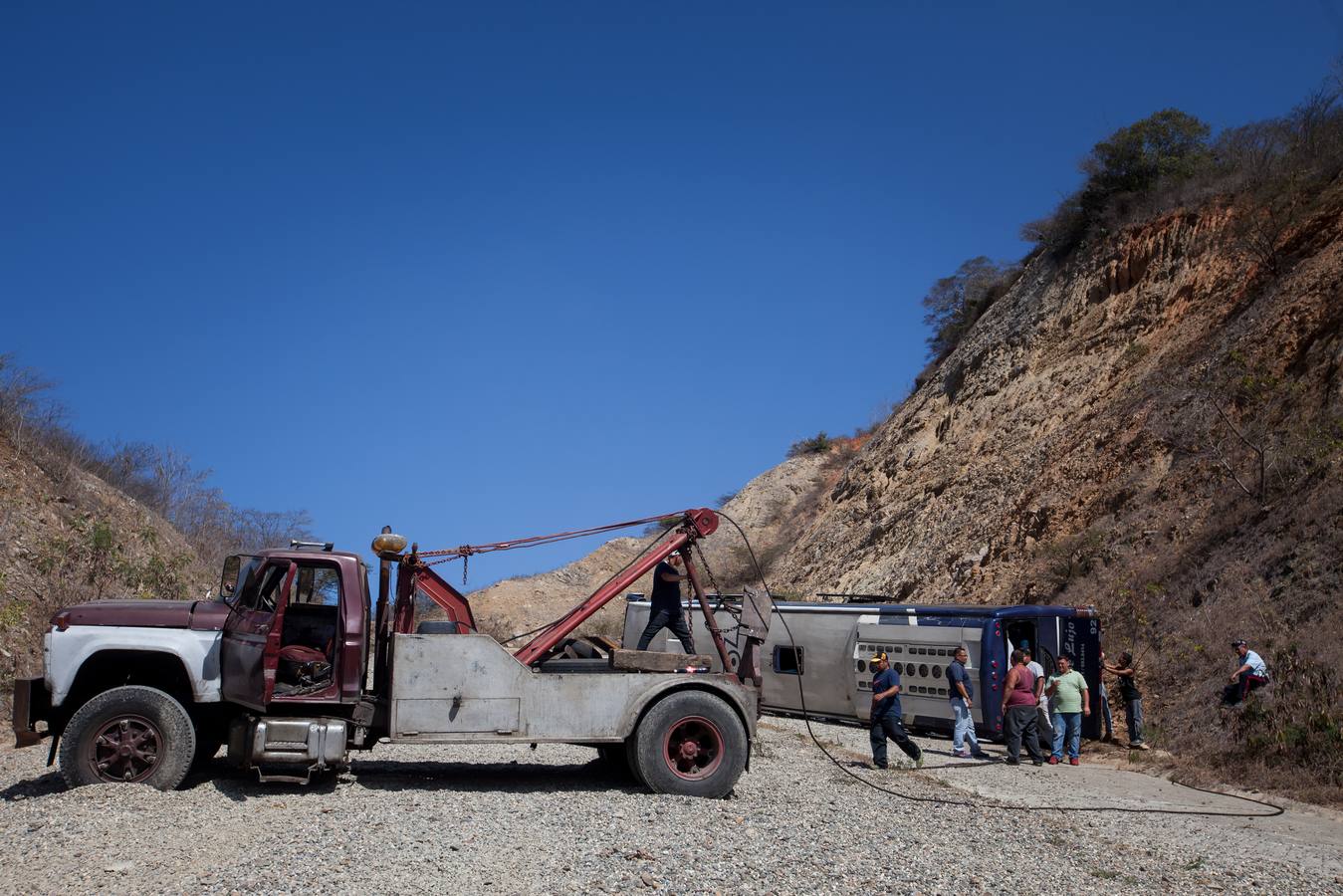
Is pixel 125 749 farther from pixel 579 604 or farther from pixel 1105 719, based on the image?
pixel 1105 719

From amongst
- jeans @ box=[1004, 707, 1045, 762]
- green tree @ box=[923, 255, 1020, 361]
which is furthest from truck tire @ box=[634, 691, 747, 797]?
green tree @ box=[923, 255, 1020, 361]

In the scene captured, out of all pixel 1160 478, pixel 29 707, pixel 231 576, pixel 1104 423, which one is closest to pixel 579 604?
pixel 231 576

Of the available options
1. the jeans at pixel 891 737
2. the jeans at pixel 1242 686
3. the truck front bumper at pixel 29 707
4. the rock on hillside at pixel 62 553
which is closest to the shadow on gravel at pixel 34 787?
the truck front bumper at pixel 29 707

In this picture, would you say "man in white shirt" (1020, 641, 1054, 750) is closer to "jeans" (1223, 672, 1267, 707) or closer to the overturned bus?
the overturned bus

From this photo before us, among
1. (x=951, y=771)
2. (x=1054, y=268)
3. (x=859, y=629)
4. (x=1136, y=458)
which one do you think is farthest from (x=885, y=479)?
(x=951, y=771)

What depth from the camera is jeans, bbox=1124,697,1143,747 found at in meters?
16.7

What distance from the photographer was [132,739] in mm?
9719

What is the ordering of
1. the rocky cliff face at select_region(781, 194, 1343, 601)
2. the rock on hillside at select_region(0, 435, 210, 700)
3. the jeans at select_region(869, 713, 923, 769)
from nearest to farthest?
1. the jeans at select_region(869, 713, 923, 769)
2. the rock on hillside at select_region(0, 435, 210, 700)
3. the rocky cliff face at select_region(781, 194, 1343, 601)

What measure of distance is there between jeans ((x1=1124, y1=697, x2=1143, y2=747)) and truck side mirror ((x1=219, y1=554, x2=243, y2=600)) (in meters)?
13.4

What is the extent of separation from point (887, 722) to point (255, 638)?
8054mm

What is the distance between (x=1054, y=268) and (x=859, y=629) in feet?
61.6

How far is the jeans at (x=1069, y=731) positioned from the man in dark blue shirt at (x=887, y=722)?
2781mm

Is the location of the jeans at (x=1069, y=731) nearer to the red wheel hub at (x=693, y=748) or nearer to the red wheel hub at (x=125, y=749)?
the red wheel hub at (x=693, y=748)

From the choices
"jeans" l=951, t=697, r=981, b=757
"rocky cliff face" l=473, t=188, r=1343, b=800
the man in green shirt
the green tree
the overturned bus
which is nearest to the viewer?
the man in green shirt
